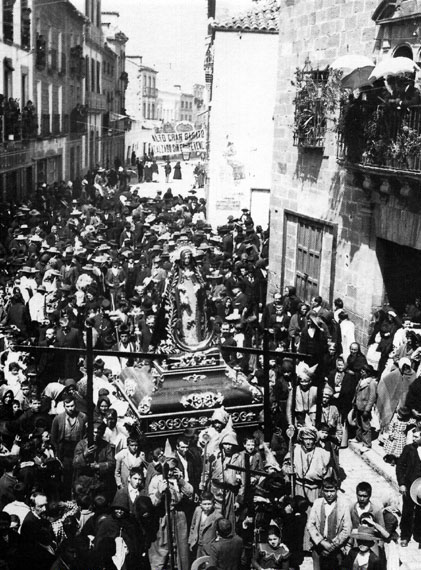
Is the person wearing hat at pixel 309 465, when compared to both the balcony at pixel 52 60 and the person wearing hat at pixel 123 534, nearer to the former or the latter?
the person wearing hat at pixel 123 534

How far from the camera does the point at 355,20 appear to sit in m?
14.8

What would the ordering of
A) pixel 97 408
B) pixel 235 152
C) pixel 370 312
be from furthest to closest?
pixel 235 152, pixel 370 312, pixel 97 408

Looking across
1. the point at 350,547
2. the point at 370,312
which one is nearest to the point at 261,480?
the point at 350,547

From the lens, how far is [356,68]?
43.9 feet

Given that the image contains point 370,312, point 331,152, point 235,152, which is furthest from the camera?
point 235,152

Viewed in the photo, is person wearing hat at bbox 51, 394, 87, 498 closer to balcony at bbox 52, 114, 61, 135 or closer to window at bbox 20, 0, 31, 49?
window at bbox 20, 0, 31, 49

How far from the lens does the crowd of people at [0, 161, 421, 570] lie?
24.0 feet

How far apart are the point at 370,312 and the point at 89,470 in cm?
749

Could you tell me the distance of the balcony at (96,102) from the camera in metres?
41.3

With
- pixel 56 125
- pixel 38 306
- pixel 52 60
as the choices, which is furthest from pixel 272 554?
pixel 56 125

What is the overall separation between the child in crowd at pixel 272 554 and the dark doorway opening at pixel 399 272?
8.11m

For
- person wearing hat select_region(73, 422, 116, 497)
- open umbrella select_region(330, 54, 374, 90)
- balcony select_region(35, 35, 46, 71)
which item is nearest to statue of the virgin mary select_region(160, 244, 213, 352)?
person wearing hat select_region(73, 422, 116, 497)

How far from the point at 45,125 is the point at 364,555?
29287 mm

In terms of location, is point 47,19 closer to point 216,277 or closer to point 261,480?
point 216,277
